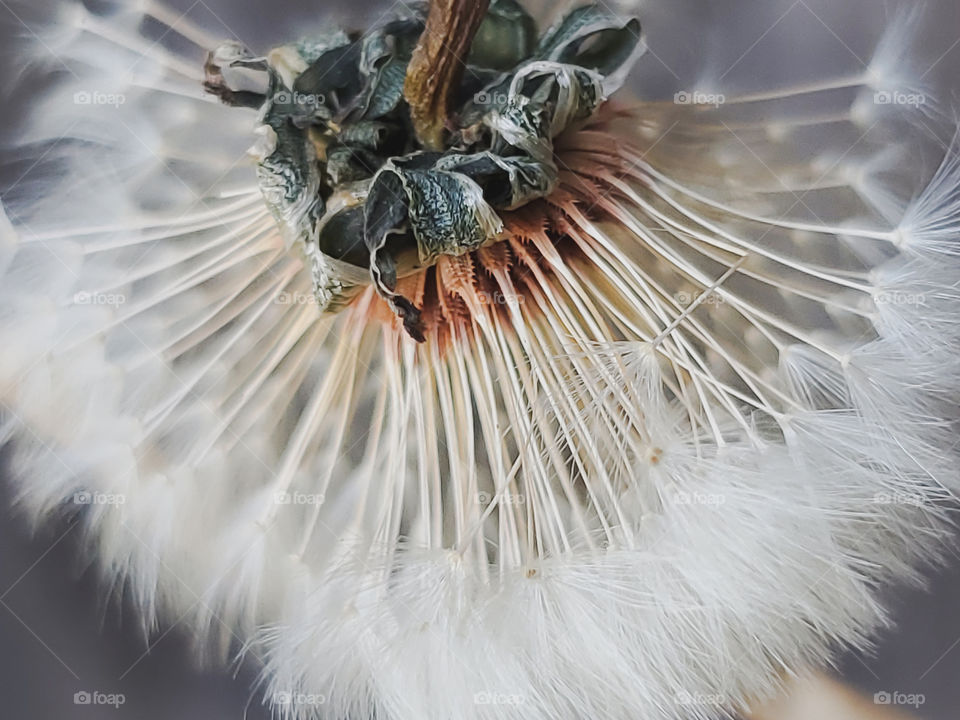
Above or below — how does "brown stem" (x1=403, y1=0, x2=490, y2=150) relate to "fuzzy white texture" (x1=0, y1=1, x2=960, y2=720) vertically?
above

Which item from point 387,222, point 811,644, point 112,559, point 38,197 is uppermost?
point 38,197

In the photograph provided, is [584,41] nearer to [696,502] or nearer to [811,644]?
[696,502]

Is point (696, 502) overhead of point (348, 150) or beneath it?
beneath

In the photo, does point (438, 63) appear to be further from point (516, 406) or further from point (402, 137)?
point (516, 406)

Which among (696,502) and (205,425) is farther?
(205,425)

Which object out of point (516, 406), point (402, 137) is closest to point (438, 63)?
point (402, 137)

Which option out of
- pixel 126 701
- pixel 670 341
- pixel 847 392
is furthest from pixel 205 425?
pixel 847 392
